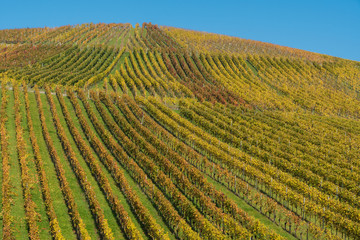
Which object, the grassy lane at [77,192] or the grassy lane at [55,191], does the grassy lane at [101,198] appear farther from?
the grassy lane at [55,191]

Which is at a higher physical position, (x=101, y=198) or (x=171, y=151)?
(x=171, y=151)

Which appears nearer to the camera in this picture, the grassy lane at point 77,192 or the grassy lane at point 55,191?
the grassy lane at point 55,191

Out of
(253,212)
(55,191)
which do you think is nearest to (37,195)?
(55,191)

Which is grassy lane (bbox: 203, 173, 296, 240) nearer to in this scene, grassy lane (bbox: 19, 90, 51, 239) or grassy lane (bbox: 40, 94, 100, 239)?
grassy lane (bbox: 40, 94, 100, 239)

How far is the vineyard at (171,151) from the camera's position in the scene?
3025 cm

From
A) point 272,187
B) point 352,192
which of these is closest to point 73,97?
point 272,187

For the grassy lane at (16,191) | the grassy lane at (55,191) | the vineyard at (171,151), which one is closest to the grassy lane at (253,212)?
the vineyard at (171,151)

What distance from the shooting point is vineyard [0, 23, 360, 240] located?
3025 cm

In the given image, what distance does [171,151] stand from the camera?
147 feet

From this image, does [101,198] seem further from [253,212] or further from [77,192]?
[253,212]

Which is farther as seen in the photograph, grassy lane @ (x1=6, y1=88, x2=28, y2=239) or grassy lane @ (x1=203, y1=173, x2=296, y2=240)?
grassy lane @ (x1=203, y1=173, x2=296, y2=240)

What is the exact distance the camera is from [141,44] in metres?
121

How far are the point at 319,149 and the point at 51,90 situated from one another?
175ft

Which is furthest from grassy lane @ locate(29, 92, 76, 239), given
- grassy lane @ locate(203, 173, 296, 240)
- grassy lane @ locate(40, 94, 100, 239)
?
grassy lane @ locate(203, 173, 296, 240)
